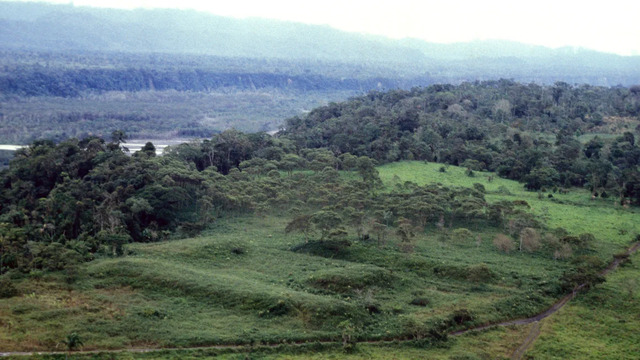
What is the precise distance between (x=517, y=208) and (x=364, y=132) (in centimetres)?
3695

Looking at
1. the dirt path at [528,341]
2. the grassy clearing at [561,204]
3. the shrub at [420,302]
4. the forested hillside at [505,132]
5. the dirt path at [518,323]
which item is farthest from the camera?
the forested hillside at [505,132]

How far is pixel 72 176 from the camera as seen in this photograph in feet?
212

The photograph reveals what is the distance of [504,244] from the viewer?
5228 centimetres

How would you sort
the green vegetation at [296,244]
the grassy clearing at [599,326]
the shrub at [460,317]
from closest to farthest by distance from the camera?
the grassy clearing at [599,326] < the green vegetation at [296,244] < the shrub at [460,317]

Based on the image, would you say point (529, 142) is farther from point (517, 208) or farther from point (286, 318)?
point (286, 318)

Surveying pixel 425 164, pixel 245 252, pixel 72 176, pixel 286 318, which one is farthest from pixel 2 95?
pixel 286 318

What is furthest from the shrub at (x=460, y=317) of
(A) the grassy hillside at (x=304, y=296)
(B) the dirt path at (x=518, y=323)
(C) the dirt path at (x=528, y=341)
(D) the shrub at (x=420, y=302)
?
(C) the dirt path at (x=528, y=341)

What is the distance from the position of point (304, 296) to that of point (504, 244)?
2189 centimetres

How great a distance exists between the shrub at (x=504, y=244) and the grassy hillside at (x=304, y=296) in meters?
0.68

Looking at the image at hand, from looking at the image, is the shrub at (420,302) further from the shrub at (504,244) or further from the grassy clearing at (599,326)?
the shrub at (504,244)

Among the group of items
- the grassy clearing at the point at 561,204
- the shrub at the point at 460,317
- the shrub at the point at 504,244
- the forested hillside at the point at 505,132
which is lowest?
the shrub at the point at 460,317

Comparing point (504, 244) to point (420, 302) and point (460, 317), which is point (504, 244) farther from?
point (460, 317)

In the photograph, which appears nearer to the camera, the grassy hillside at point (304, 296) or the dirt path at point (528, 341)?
the grassy hillside at point (304, 296)

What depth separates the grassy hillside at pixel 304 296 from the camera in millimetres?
34156
